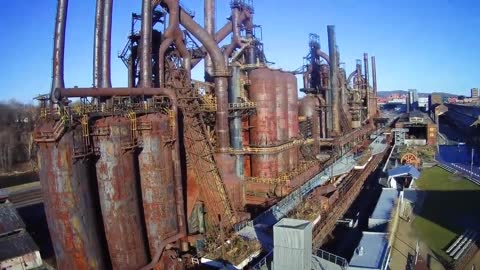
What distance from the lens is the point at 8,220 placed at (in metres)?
24.5

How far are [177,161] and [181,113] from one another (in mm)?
3988

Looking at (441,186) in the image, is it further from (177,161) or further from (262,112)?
(177,161)

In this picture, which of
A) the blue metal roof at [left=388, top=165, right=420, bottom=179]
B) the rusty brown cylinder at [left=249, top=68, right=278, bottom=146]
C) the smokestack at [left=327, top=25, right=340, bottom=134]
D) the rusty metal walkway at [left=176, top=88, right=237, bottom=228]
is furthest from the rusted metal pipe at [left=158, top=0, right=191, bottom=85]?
the smokestack at [left=327, top=25, right=340, bottom=134]

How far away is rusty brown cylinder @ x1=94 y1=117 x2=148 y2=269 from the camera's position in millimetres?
16969

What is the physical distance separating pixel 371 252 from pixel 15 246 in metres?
20.4

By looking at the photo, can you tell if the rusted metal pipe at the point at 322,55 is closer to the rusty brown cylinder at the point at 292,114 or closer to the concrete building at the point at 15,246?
the rusty brown cylinder at the point at 292,114

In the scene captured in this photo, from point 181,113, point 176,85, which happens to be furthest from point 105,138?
point 176,85

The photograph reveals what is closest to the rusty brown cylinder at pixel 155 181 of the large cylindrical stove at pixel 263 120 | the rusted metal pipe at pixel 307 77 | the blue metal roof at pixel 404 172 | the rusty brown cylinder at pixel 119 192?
the rusty brown cylinder at pixel 119 192

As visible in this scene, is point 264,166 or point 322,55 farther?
point 322,55

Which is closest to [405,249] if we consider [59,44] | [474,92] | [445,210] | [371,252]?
[371,252]

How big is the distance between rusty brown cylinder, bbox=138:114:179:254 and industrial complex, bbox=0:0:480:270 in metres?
0.05

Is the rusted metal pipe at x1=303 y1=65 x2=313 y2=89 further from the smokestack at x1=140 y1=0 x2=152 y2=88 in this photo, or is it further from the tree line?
the tree line

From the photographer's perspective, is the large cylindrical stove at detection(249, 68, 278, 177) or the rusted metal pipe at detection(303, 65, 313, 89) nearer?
the large cylindrical stove at detection(249, 68, 278, 177)

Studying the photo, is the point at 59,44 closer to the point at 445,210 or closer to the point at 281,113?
the point at 281,113
